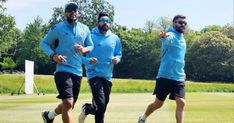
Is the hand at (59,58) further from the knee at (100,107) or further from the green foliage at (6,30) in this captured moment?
the green foliage at (6,30)

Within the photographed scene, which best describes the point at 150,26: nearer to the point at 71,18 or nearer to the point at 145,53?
the point at 145,53

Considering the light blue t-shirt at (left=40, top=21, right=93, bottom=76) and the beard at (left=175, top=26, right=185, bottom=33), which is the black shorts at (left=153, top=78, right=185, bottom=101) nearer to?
the beard at (left=175, top=26, right=185, bottom=33)

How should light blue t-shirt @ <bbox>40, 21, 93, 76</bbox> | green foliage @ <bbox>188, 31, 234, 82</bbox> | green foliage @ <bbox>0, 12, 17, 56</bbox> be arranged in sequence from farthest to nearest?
green foliage @ <bbox>188, 31, 234, 82</bbox>
green foliage @ <bbox>0, 12, 17, 56</bbox>
light blue t-shirt @ <bbox>40, 21, 93, 76</bbox>

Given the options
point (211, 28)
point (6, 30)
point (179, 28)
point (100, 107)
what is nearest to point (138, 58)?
point (211, 28)

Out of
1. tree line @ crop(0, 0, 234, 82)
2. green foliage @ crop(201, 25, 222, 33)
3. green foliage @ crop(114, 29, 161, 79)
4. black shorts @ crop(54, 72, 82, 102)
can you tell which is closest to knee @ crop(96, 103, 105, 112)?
black shorts @ crop(54, 72, 82, 102)

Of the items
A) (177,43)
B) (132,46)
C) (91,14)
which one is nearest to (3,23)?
(91,14)

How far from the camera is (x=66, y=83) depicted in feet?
30.3

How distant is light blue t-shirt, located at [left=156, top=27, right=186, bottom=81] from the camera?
1116cm

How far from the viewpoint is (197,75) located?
112m

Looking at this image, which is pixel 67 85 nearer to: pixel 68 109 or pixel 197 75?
pixel 68 109

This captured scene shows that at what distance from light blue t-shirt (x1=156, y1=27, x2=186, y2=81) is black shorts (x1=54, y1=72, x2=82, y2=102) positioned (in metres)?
2.36

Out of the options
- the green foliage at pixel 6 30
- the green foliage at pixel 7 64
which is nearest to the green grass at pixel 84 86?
the green foliage at pixel 6 30

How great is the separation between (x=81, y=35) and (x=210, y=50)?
106 meters

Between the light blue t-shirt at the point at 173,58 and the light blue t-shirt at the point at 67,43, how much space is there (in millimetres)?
2258
